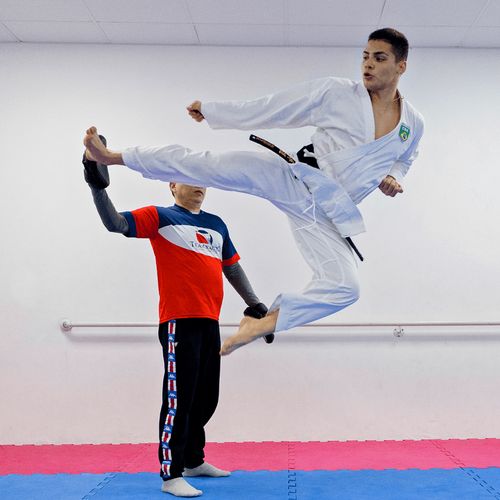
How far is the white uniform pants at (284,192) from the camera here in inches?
119

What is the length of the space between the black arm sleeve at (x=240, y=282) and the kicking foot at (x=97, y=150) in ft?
4.05

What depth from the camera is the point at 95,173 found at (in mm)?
3154

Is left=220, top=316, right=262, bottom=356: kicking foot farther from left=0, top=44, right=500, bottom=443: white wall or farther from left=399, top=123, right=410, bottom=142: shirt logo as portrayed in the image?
left=0, top=44, right=500, bottom=443: white wall

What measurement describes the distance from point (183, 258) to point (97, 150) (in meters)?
0.95

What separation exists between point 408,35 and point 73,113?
2.67 m

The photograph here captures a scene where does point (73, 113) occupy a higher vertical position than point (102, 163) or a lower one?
higher

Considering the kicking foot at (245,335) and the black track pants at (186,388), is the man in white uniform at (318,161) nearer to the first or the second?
the kicking foot at (245,335)

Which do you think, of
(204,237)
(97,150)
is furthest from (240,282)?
(97,150)

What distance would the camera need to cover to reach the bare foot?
9.93ft

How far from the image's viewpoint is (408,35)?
5.34m

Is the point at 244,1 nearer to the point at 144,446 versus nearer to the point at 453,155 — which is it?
the point at 453,155

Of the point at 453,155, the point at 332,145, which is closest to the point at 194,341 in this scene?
the point at 332,145

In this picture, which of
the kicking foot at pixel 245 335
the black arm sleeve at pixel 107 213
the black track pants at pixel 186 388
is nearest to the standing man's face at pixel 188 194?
the black arm sleeve at pixel 107 213

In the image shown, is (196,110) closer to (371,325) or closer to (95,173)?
(95,173)
